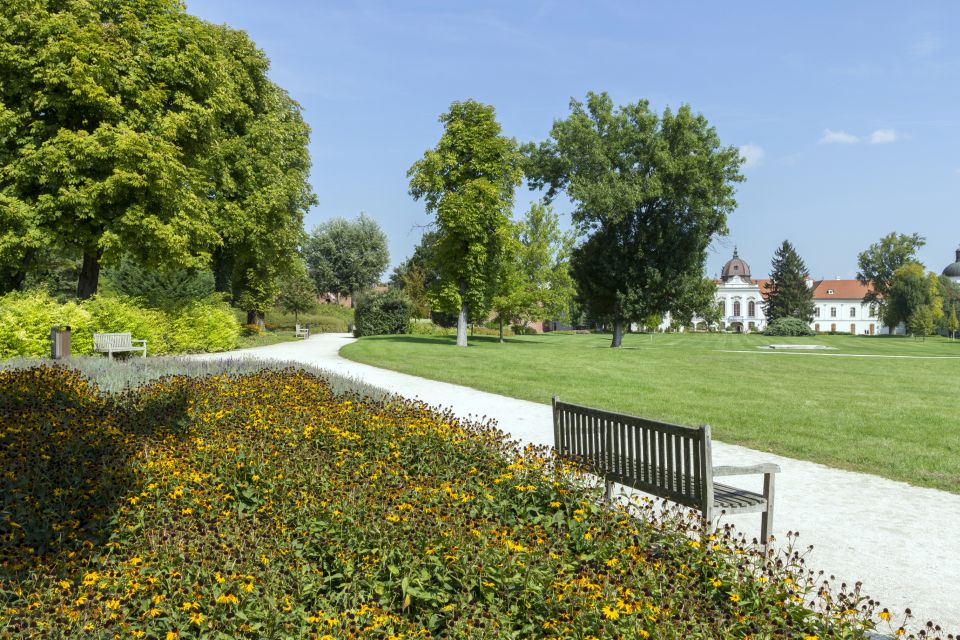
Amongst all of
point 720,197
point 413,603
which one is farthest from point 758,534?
point 720,197

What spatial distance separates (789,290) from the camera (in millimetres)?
88875

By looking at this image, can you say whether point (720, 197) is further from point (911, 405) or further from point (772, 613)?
point (772, 613)

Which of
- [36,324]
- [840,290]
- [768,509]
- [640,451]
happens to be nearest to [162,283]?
[36,324]

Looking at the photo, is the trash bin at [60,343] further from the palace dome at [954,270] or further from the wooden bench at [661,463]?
the palace dome at [954,270]

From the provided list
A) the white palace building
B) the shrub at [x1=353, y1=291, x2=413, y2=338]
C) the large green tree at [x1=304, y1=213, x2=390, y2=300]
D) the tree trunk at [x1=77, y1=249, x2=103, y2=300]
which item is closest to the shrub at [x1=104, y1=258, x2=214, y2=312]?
the tree trunk at [x1=77, y1=249, x2=103, y2=300]

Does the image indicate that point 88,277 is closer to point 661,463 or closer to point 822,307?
point 661,463

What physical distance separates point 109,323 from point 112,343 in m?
1.36

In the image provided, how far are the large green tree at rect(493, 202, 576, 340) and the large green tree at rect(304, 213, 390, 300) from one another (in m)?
31.8

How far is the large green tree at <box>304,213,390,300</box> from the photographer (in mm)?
70500

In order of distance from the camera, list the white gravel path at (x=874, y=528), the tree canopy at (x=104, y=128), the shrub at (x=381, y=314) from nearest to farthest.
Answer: the white gravel path at (x=874, y=528)
the tree canopy at (x=104, y=128)
the shrub at (x=381, y=314)

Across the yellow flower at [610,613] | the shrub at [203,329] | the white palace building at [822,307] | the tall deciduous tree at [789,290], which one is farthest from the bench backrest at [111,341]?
the white palace building at [822,307]

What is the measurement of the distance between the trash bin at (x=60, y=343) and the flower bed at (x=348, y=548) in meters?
10.1

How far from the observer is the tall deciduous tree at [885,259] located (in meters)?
78.8

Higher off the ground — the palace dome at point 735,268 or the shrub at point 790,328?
the palace dome at point 735,268
